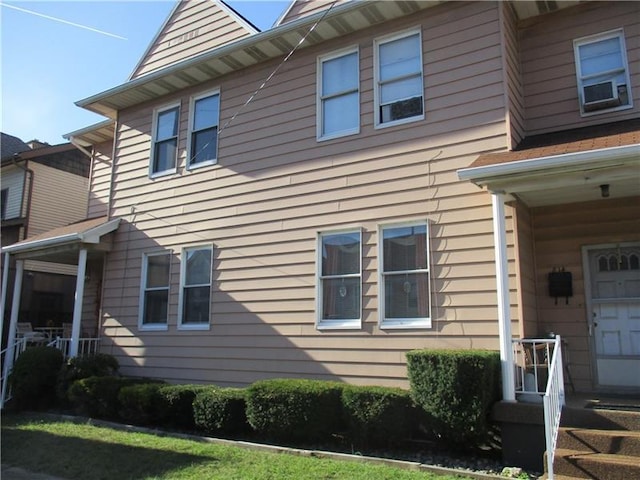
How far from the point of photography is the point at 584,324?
7613 millimetres

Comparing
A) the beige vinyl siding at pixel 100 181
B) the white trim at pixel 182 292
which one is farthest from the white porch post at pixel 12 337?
the white trim at pixel 182 292

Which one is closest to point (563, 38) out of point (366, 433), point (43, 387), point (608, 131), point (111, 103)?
point (608, 131)

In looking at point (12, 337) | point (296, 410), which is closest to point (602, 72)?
point (296, 410)

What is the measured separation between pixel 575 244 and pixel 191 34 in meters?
8.64

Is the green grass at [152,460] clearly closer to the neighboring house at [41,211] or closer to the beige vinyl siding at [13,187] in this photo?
the neighboring house at [41,211]

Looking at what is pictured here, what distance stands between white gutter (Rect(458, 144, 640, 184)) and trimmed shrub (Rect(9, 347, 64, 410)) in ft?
27.8

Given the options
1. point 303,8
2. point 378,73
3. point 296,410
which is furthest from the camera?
point 303,8

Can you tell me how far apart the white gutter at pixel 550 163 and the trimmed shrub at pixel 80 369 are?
7.73 meters

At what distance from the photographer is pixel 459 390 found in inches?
247

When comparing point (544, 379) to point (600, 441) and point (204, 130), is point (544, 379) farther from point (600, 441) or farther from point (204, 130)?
point (204, 130)

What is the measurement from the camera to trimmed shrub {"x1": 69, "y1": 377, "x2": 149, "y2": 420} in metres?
9.15

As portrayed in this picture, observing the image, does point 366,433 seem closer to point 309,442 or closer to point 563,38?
point 309,442

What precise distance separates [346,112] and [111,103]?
615 centimetres

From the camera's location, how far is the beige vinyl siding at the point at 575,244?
7.50 m
